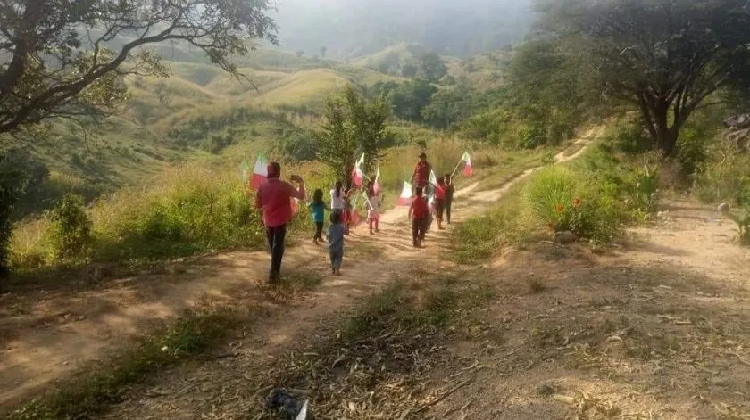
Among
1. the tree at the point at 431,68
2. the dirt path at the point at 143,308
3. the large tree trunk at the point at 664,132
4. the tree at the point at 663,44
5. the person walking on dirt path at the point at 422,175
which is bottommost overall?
the dirt path at the point at 143,308

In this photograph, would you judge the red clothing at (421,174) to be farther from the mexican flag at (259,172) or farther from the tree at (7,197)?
the tree at (7,197)

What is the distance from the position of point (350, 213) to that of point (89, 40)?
19.7ft

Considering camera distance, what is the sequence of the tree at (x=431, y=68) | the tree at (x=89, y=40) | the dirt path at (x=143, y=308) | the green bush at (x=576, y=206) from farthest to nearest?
the tree at (x=431, y=68)
the green bush at (x=576, y=206)
the tree at (x=89, y=40)
the dirt path at (x=143, y=308)

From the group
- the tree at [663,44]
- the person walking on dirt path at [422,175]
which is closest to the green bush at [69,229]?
the person walking on dirt path at [422,175]

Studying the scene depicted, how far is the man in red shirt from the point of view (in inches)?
270

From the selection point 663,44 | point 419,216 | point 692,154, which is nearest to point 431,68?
point 692,154

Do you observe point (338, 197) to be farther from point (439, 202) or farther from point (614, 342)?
point (614, 342)

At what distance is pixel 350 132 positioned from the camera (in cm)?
1619

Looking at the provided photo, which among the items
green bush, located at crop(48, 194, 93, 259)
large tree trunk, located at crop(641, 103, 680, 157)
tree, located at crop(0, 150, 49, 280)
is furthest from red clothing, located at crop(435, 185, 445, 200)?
large tree trunk, located at crop(641, 103, 680, 157)

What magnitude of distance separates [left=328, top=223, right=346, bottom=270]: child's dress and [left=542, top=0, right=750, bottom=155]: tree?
10.3 m

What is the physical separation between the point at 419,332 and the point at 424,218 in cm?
500

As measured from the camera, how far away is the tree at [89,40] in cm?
725

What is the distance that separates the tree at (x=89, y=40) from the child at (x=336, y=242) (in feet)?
12.3

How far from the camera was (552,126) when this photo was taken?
101ft
